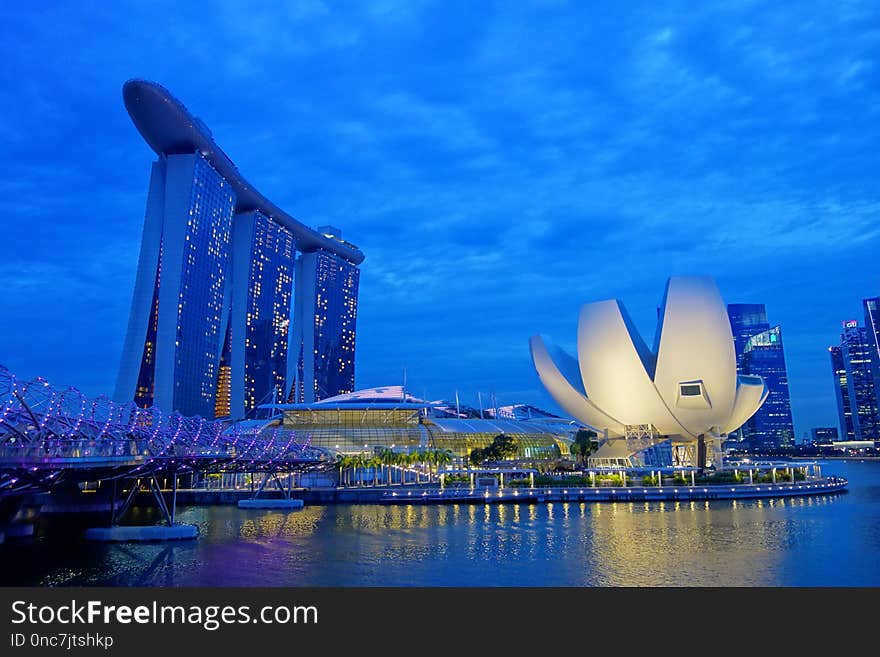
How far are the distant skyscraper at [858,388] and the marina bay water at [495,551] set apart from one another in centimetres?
16762

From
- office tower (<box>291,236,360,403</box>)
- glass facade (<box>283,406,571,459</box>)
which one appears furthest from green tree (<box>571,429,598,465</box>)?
office tower (<box>291,236,360,403</box>)

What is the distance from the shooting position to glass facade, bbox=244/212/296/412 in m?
122

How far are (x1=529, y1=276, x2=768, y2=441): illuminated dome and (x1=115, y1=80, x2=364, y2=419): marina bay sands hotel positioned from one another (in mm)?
50562

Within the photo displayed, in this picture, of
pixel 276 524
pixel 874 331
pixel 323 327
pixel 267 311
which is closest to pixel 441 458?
pixel 276 524

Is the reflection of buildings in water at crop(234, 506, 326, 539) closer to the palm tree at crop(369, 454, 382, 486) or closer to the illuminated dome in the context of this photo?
the palm tree at crop(369, 454, 382, 486)

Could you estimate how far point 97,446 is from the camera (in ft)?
92.7

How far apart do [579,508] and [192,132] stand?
74.2m

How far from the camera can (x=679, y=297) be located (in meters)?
56.1

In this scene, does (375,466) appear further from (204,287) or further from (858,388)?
(858,388)

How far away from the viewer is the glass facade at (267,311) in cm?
12231

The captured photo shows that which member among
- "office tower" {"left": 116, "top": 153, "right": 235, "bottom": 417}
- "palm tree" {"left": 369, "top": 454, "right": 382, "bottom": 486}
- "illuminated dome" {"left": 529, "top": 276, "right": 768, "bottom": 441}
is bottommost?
"palm tree" {"left": 369, "top": 454, "right": 382, "bottom": 486}

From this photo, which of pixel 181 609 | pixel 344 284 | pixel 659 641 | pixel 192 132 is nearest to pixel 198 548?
pixel 181 609

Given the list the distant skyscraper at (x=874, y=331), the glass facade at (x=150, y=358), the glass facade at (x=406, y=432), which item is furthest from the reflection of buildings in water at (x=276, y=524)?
the distant skyscraper at (x=874, y=331)

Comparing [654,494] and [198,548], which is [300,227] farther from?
[198,548]
